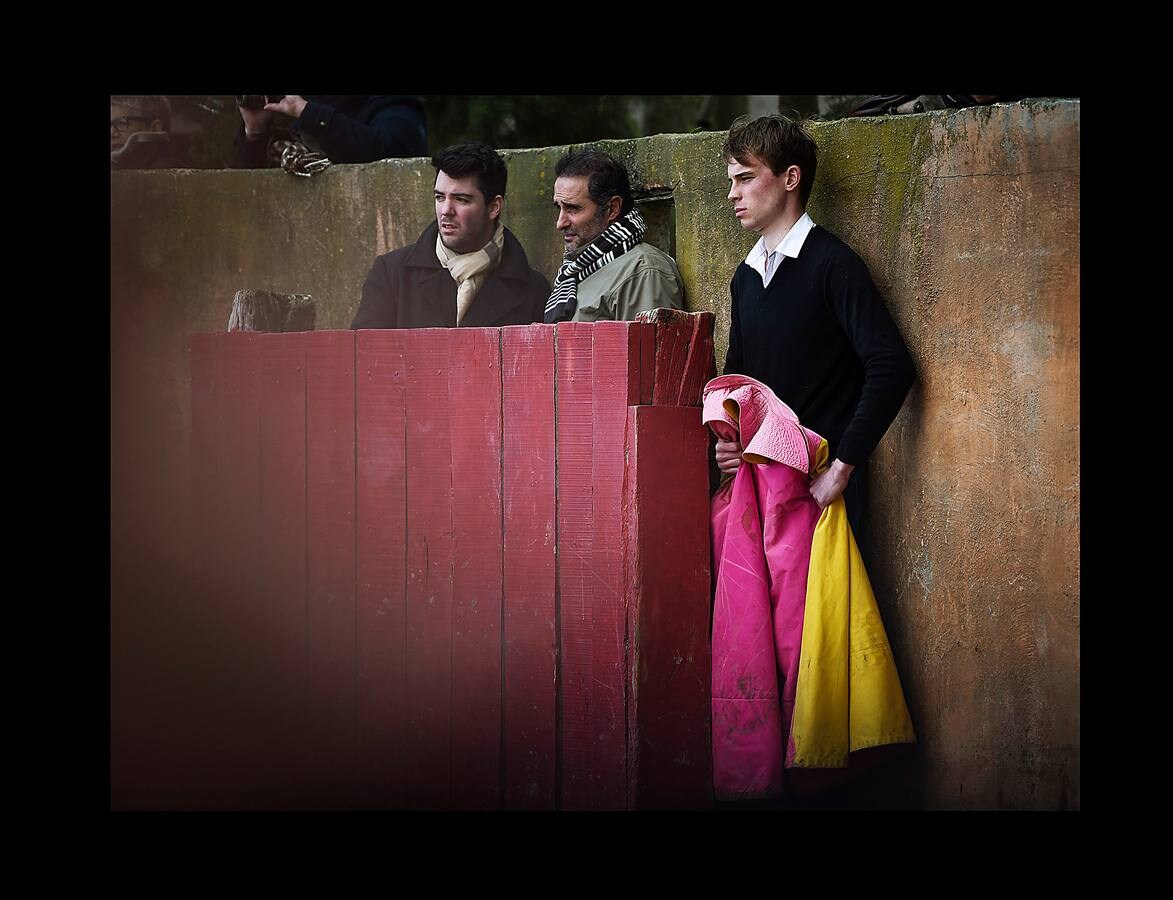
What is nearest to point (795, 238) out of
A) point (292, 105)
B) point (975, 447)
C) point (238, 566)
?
point (975, 447)

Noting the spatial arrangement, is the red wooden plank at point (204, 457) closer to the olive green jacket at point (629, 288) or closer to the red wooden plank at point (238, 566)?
the red wooden plank at point (238, 566)

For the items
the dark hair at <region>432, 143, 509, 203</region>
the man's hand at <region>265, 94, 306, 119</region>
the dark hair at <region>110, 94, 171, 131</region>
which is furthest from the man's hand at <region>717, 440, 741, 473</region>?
the dark hair at <region>110, 94, 171, 131</region>

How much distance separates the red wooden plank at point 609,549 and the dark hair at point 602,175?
863mm

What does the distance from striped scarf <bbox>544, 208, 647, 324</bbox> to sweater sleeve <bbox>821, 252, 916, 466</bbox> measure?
0.80 metres

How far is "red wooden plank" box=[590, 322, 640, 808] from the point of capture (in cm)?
304

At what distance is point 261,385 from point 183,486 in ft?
1.30

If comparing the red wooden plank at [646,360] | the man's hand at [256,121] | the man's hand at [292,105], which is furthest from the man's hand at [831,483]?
the man's hand at [256,121]

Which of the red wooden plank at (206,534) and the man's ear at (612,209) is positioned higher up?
the man's ear at (612,209)

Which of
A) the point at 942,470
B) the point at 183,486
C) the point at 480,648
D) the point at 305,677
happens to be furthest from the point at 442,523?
the point at 942,470

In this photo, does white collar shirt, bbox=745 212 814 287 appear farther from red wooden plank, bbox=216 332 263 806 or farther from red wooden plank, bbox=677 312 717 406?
red wooden plank, bbox=216 332 263 806

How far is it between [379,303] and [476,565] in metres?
1.23

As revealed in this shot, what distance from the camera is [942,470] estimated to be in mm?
3219

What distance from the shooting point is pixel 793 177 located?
326cm

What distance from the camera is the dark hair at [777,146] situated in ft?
10.6
